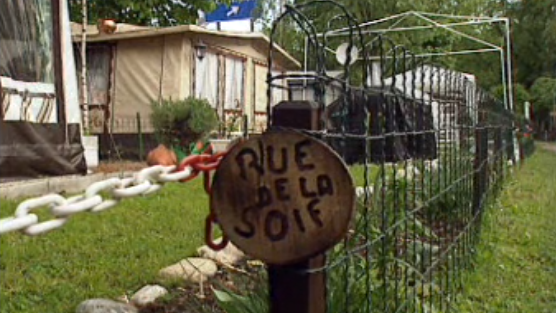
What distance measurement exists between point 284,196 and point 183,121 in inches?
434

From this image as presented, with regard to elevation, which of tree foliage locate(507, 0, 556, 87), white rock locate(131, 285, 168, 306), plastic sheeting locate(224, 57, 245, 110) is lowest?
white rock locate(131, 285, 168, 306)

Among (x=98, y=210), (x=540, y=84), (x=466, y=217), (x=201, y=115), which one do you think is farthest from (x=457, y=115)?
(x=540, y=84)

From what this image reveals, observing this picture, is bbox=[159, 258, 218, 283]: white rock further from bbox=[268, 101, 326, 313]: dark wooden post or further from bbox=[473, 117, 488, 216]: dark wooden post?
bbox=[268, 101, 326, 313]: dark wooden post

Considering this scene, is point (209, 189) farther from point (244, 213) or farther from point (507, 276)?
point (507, 276)

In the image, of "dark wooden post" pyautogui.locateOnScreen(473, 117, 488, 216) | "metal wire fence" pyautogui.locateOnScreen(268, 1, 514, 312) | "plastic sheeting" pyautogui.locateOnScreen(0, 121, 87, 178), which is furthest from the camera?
"plastic sheeting" pyautogui.locateOnScreen(0, 121, 87, 178)

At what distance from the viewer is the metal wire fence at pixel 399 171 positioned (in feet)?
7.66

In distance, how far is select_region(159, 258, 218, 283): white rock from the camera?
388 cm

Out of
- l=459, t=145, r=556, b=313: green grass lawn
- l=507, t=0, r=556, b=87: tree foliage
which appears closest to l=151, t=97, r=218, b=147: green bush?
l=459, t=145, r=556, b=313: green grass lawn

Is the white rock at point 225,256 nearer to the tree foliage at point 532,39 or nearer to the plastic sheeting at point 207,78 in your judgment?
the plastic sheeting at point 207,78

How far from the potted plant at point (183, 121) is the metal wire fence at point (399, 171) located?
6848 millimetres

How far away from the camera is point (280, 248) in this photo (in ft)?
4.68

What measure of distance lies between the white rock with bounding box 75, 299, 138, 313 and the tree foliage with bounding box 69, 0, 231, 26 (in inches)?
496

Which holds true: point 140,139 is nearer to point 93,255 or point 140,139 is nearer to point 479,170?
point 479,170

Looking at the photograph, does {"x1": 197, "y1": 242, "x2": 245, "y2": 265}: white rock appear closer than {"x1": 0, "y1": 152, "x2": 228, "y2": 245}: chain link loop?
No
